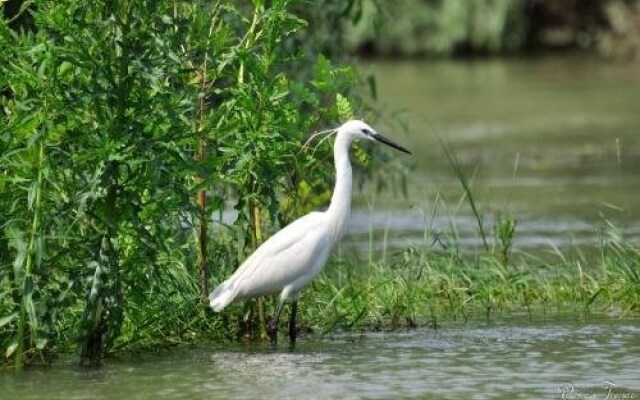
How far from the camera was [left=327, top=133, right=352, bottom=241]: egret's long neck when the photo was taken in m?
9.88

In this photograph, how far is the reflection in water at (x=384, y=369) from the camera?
8.54 meters

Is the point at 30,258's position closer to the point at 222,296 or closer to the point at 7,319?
the point at 7,319

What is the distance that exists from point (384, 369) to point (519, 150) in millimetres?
13539

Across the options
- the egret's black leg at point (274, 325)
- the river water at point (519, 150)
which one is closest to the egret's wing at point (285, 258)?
the egret's black leg at point (274, 325)

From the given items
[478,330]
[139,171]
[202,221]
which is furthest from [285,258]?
[478,330]

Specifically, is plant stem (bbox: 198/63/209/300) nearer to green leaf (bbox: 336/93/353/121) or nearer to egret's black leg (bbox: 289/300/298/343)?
egret's black leg (bbox: 289/300/298/343)

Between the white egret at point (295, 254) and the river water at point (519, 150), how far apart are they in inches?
38.7

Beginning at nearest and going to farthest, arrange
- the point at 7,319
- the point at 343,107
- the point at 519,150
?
the point at 7,319 → the point at 343,107 → the point at 519,150

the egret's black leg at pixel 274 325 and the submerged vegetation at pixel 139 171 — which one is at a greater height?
the submerged vegetation at pixel 139 171

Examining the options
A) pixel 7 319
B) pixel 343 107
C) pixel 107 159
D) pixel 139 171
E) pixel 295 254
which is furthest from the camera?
pixel 343 107

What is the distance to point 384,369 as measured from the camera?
9.07m

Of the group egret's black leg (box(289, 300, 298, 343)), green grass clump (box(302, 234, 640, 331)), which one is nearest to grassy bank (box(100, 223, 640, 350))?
green grass clump (box(302, 234, 640, 331))

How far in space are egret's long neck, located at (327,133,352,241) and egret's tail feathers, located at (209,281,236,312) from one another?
0.73 metres

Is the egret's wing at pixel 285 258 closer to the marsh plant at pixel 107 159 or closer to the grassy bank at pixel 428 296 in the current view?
the marsh plant at pixel 107 159
